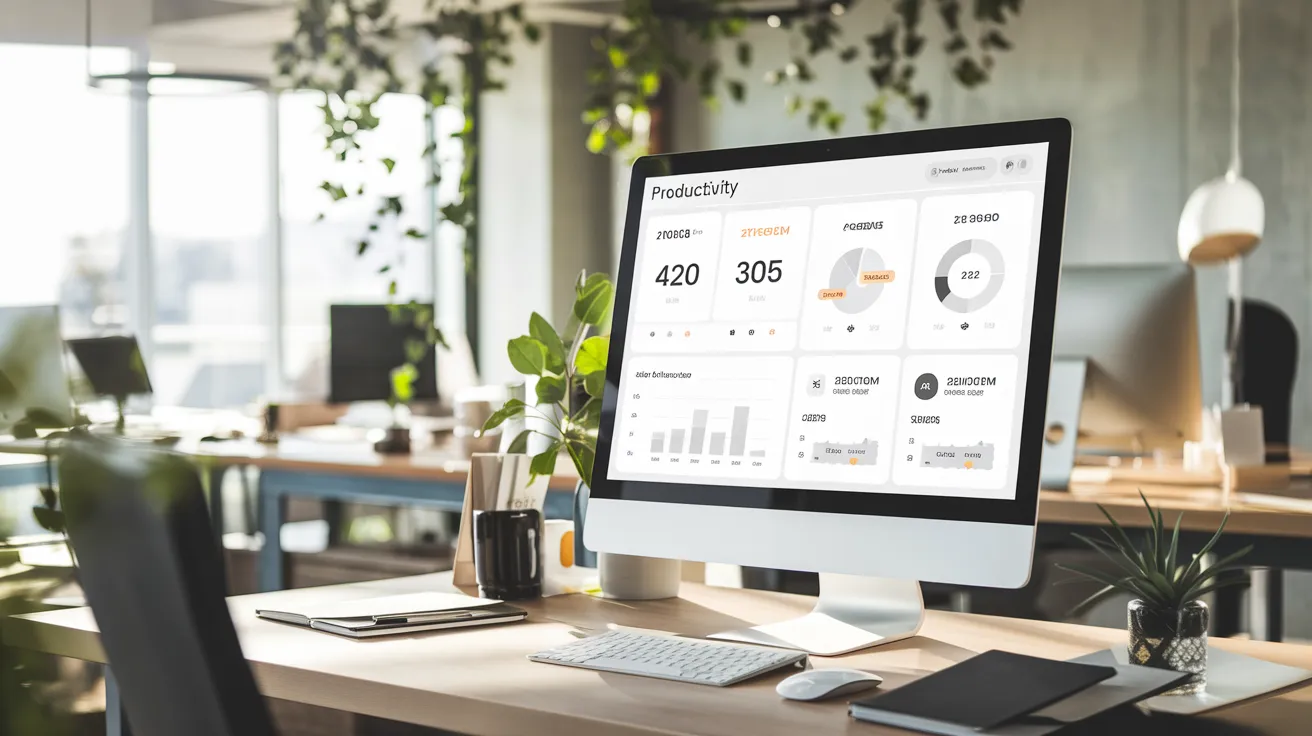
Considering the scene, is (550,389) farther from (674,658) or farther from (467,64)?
(467,64)

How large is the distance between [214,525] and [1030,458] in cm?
74

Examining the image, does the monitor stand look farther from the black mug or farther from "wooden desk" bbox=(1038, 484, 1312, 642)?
"wooden desk" bbox=(1038, 484, 1312, 642)

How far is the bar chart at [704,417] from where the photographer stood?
138cm

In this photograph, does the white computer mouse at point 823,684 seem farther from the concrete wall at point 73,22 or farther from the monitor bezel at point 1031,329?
the concrete wall at point 73,22

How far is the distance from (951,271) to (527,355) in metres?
0.59

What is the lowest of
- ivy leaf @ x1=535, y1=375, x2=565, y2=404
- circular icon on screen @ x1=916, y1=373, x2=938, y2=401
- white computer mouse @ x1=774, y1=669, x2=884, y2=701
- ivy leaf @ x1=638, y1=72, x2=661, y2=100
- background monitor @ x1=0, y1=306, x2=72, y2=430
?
white computer mouse @ x1=774, y1=669, x2=884, y2=701

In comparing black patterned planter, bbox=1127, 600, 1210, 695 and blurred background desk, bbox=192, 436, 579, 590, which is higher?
black patterned planter, bbox=1127, 600, 1210, 695

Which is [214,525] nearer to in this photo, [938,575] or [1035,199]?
[938,575]

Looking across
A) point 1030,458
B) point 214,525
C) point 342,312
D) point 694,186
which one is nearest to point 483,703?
point 214,525

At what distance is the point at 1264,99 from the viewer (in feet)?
17.4

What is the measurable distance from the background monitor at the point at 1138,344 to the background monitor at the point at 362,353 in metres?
2.46

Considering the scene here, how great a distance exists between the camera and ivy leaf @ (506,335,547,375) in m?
1.67

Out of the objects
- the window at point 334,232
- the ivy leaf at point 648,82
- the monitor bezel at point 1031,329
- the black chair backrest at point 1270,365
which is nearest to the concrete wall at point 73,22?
the window at point 334,232

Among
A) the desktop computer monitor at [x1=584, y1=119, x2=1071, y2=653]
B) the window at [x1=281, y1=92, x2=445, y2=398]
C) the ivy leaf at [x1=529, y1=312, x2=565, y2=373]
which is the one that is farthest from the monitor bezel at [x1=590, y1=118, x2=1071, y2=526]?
the window at [x1=281, y1=92, x2=445, y2=398]
